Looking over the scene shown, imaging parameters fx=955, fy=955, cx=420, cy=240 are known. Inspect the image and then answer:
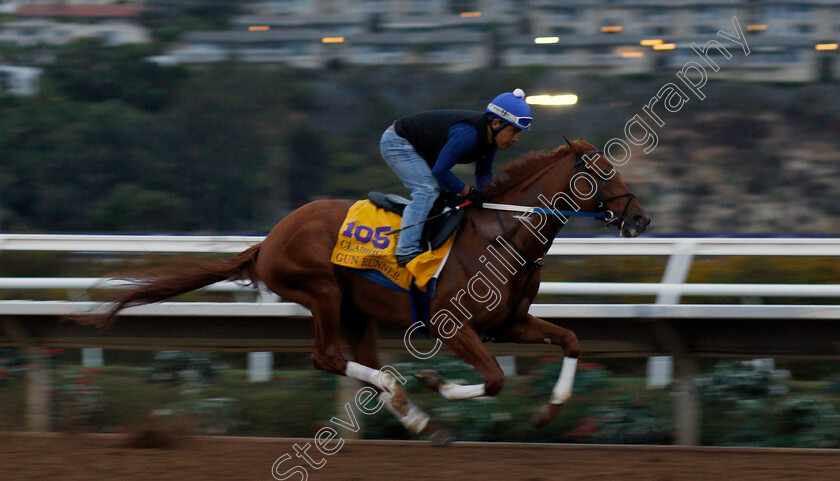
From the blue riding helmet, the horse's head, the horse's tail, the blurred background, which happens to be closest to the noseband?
the horse's head

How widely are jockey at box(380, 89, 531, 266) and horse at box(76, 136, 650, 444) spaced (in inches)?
7.2

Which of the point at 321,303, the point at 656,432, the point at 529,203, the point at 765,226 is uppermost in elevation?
the point at 529,203

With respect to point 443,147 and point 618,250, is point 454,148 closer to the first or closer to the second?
point 443,147

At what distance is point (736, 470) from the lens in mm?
4547

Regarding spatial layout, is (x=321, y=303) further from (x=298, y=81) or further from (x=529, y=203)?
(x=298, y=81)

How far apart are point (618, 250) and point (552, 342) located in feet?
3.42

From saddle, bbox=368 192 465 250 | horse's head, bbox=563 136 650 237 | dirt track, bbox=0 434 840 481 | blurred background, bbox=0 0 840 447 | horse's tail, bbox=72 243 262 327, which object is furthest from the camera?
blurred background, bbox=0 0 840 447

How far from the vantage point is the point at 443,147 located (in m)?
4.97

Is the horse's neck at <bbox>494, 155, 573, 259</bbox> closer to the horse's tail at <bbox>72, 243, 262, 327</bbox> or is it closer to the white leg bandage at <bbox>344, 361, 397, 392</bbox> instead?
the white leg bandage at <bbox>344, 361, 397, 392</bbox>

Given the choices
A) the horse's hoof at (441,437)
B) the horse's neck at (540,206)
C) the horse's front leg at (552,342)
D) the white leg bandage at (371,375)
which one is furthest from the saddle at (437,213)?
the horse's hoof at (441,437)

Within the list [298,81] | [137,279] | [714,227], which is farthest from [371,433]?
[298,81]

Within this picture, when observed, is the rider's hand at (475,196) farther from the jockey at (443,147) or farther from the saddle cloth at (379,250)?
the saddle cloth at (379,250)

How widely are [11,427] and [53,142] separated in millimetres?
35495

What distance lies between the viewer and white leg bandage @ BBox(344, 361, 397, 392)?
16.4ft
